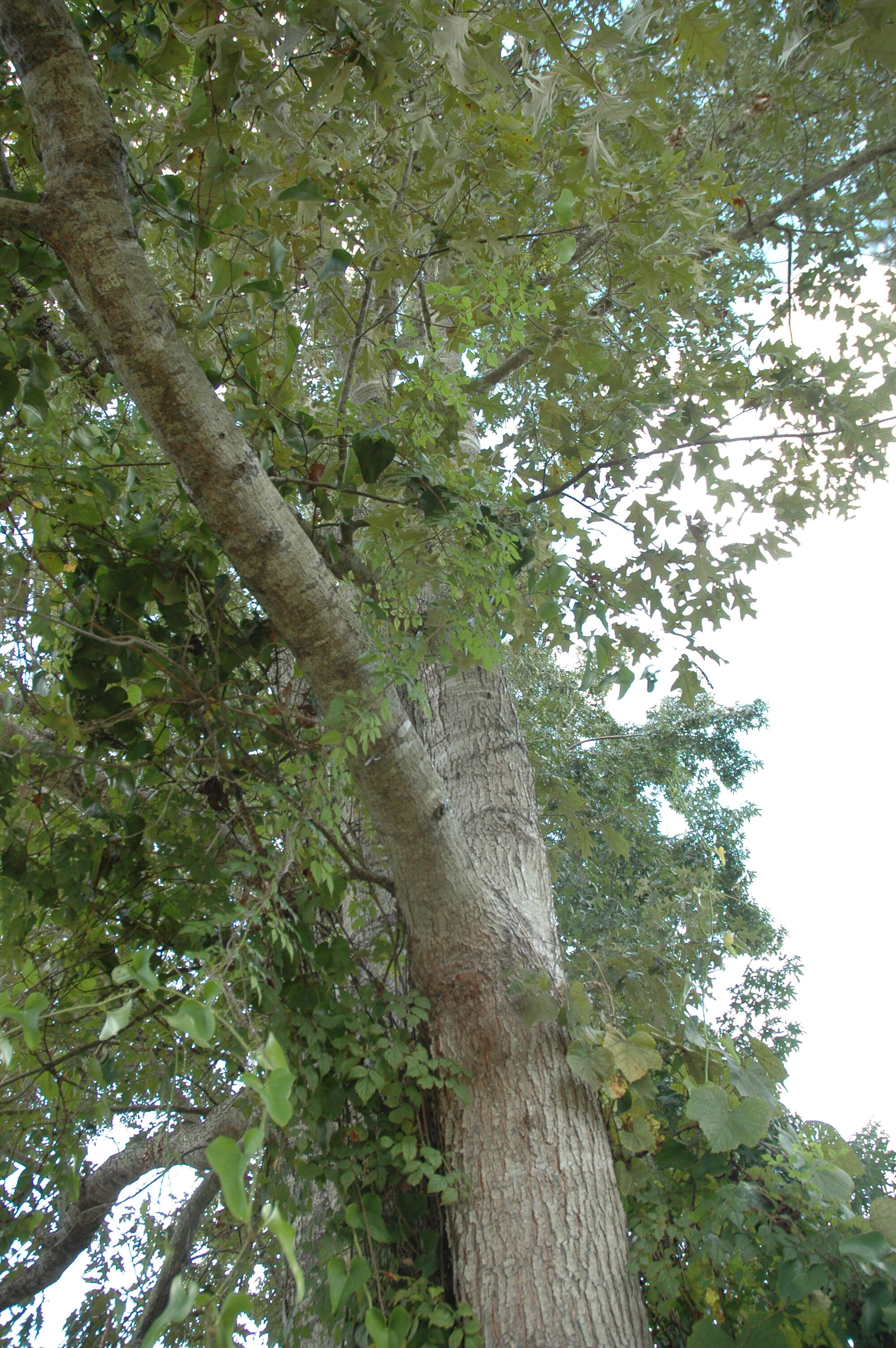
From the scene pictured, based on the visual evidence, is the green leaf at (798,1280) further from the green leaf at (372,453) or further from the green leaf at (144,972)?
the green leaf at (372,453)

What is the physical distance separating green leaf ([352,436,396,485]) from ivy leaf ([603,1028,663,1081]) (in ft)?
4.29

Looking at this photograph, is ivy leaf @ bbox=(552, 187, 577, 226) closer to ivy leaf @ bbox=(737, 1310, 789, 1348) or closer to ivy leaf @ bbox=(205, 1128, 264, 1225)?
ivy leaf @ bbox=(205, 1128, 264, 1225)

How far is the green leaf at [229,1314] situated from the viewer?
2.45ft

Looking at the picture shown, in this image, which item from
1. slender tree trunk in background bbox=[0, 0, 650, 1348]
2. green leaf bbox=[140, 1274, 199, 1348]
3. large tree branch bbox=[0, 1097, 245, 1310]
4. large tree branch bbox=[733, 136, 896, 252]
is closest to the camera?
green leaf bbox=[140, 1274, 199, 1348]

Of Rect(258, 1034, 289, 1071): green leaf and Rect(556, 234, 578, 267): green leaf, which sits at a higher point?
Rect(556, 234, 578, 267): green leaf

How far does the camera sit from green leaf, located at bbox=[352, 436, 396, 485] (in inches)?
70.4

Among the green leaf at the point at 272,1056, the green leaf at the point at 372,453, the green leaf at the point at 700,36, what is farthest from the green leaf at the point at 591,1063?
the green leaf at the point at 700,36

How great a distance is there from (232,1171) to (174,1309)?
0.36ft

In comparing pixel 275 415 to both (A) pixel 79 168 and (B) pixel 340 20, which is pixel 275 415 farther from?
(B) pixel 340 20

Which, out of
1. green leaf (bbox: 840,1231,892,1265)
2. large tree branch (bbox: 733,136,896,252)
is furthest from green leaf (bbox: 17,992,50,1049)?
large tree branch (bbox: 733,136,896,252)

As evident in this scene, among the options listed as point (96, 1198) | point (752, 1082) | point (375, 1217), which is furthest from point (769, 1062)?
point (96, 1198)

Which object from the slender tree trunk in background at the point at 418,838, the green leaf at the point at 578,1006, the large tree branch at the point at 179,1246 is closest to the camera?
the slender tree trunk in background at the point at 418,838

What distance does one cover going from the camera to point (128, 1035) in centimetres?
180

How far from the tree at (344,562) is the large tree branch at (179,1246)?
1.01ft
